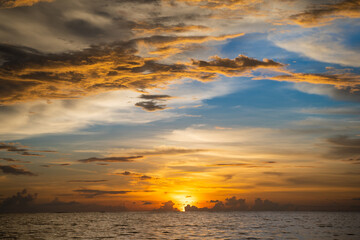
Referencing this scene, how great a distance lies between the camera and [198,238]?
232 ft

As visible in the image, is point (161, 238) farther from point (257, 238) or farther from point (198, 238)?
point (257, 238)

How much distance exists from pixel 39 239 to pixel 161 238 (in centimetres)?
2643

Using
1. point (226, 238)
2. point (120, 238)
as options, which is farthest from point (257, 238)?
point (120, 238)

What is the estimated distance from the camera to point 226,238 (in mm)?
68688

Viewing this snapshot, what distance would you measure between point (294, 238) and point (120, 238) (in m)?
38.3

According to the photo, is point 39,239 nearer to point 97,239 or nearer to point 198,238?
point 97,239

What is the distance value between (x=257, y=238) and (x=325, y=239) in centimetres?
1535

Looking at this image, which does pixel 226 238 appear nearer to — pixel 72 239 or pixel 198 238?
pixel 198 238

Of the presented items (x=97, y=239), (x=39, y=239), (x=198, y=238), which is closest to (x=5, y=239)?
(x=39, y=239)

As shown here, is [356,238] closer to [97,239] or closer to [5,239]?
[97,239]

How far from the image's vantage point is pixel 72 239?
→ 6981 centimetres

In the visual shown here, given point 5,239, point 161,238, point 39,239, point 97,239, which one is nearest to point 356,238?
point 161,238

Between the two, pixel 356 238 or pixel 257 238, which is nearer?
pixel 257 238

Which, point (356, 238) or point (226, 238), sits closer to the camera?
point (226, 238)
